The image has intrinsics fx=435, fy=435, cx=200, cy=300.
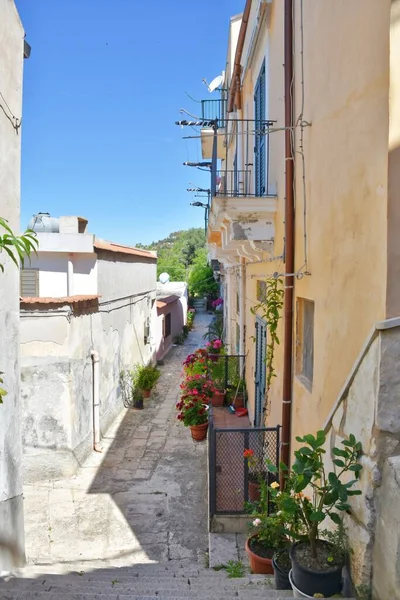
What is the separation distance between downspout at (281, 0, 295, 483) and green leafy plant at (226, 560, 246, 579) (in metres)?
1.21

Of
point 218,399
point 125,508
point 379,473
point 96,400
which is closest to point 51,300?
point 96,400

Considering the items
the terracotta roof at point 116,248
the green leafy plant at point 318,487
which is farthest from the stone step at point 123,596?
the terracotta roof at point 116,248

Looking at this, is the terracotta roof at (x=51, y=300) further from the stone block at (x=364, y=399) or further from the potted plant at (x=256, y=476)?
the stone block at (x=364, y=399)

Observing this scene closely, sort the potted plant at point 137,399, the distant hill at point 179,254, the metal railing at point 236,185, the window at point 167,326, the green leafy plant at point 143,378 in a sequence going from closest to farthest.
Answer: the metal railing at point 236,185 → the potted plant at point 137,399 → the green leafy plant at point 143,378 → the window at point 167,326 → the distant hill at point 179,254

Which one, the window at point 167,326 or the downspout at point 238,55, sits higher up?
the downspout at point 238,55

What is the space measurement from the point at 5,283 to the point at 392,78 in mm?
4198

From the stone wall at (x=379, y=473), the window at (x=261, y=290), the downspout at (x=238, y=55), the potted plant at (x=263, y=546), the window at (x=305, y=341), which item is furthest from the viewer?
the downspout at (x=238, y=55)

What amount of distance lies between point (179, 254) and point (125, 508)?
57.6 m

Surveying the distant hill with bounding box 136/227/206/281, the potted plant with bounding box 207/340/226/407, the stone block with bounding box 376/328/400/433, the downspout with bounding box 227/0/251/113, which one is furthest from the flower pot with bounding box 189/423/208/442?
the distant hill with bounding box 136/227/206/281

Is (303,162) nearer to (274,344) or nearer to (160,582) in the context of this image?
(274,344)

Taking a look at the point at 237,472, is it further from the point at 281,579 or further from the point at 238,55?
the point at 238,55

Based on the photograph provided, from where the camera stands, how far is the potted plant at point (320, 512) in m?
2.70

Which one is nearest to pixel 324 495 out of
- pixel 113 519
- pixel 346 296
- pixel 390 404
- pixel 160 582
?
pixel 390 404

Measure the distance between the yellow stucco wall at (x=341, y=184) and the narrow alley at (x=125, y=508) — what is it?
3.04 m
